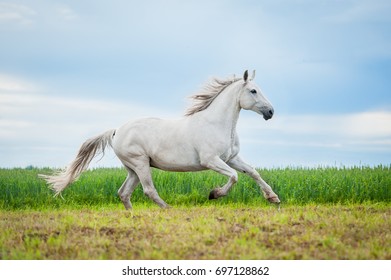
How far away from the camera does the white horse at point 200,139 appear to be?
28.9 ft

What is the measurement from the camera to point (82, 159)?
1009 cm

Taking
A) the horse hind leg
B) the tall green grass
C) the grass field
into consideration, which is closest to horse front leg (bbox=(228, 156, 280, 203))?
the grass field

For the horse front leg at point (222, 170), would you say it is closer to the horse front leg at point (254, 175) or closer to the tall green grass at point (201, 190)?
the horse front leg at point (254, 175)

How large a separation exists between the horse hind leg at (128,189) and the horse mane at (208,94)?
59.2 inches

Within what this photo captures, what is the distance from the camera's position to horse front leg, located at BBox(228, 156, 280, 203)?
8.86m

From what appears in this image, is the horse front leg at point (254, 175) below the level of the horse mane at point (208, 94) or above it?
below

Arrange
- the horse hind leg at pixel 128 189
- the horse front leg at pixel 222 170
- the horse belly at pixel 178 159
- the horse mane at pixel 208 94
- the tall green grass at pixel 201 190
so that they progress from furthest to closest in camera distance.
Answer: the tall green grass at pixel 201 190 → the horse hind leg at pixel 128 189 → the horse mane at pixel 208 94 → the horse belly at pixel 178 159 → the horse front leg at pixel 222 170

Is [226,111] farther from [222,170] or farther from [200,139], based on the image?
[222,170]

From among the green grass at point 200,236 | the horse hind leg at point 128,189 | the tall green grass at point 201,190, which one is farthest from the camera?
the tall green grass at point 201,190

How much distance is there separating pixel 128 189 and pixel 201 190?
2559 mm

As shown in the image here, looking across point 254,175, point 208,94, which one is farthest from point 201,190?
point 208,94

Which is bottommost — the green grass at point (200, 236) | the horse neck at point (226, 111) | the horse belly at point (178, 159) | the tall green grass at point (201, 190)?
the green grass at point (200, 236)

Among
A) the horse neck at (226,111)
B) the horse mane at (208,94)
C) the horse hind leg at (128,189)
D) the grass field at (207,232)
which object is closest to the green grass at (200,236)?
the grass field at (207,232)

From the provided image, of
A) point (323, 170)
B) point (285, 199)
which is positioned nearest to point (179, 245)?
point (285, 199)
